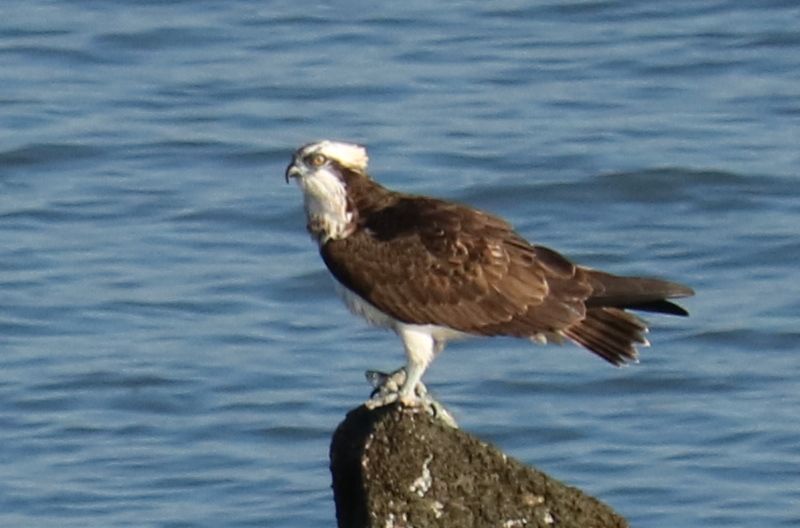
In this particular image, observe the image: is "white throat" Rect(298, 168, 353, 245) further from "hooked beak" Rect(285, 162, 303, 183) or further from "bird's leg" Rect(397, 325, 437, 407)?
"bird's leg" Rect(397, 325, 437, 407)

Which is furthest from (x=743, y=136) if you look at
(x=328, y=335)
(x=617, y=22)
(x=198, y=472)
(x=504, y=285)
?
(x=504, y=285)

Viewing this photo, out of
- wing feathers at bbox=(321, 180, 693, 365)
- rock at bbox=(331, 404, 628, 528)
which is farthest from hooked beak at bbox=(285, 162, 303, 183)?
rock at bbox=(331, 404, 628, 528)

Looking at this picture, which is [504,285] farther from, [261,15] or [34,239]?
[261,15]

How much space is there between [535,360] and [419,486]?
7198 millimetres

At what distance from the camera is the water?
1364cm

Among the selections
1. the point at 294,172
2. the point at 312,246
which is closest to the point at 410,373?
the point at 294,172

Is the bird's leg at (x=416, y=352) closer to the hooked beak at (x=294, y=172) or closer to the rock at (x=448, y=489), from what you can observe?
the hooked beak at (x=294, y=172)

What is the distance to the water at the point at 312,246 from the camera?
13641mm

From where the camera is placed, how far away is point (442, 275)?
9.84 meters

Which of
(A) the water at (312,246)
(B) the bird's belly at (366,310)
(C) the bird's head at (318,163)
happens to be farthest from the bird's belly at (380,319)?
(A) the water at (312,246)

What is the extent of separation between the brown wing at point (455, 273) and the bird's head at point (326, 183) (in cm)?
8

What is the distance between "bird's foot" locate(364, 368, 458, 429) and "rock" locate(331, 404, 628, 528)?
0.56 feet

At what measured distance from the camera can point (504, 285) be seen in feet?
32.1

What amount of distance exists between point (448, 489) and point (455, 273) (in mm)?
2026
